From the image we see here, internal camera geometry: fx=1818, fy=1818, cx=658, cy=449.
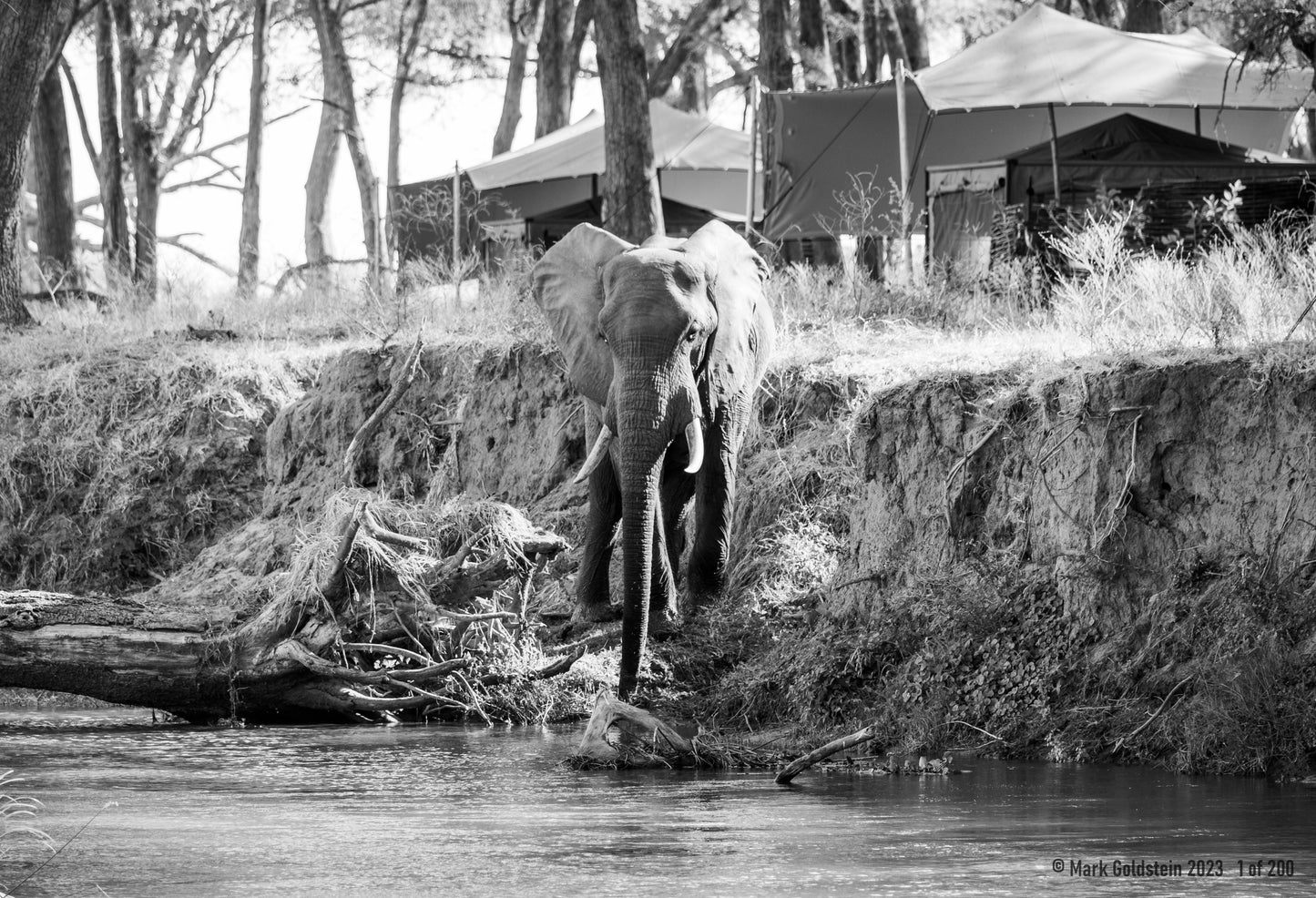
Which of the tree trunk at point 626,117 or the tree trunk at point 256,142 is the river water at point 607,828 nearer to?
the tree trunk at point 626,117

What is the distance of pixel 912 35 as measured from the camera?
112 feet

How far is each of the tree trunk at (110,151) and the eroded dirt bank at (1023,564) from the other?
1419 centimetres

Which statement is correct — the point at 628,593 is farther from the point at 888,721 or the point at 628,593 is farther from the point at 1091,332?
the point at 1091,332

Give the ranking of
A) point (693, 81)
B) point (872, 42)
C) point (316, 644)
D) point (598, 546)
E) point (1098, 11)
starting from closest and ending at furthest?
point (316, 644) → point (598, 546) → point (1098, 11) → point (872, 42) → point (693, 81)

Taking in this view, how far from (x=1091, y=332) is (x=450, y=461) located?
6377 millimetres

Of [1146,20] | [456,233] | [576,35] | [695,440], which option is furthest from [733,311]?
[576,35]

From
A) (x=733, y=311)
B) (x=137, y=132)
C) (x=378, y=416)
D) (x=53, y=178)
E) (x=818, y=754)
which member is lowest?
(x=818, y=754)

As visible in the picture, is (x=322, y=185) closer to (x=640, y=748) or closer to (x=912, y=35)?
(x=912, y=35)

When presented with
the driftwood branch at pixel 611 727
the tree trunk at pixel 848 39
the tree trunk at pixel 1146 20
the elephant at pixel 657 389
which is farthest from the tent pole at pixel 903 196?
the tree trunk at pixel 848 39

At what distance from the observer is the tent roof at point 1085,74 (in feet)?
73.8

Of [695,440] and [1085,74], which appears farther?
[1085,74]

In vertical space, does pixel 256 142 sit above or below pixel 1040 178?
above

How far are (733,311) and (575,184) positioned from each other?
17199mm
